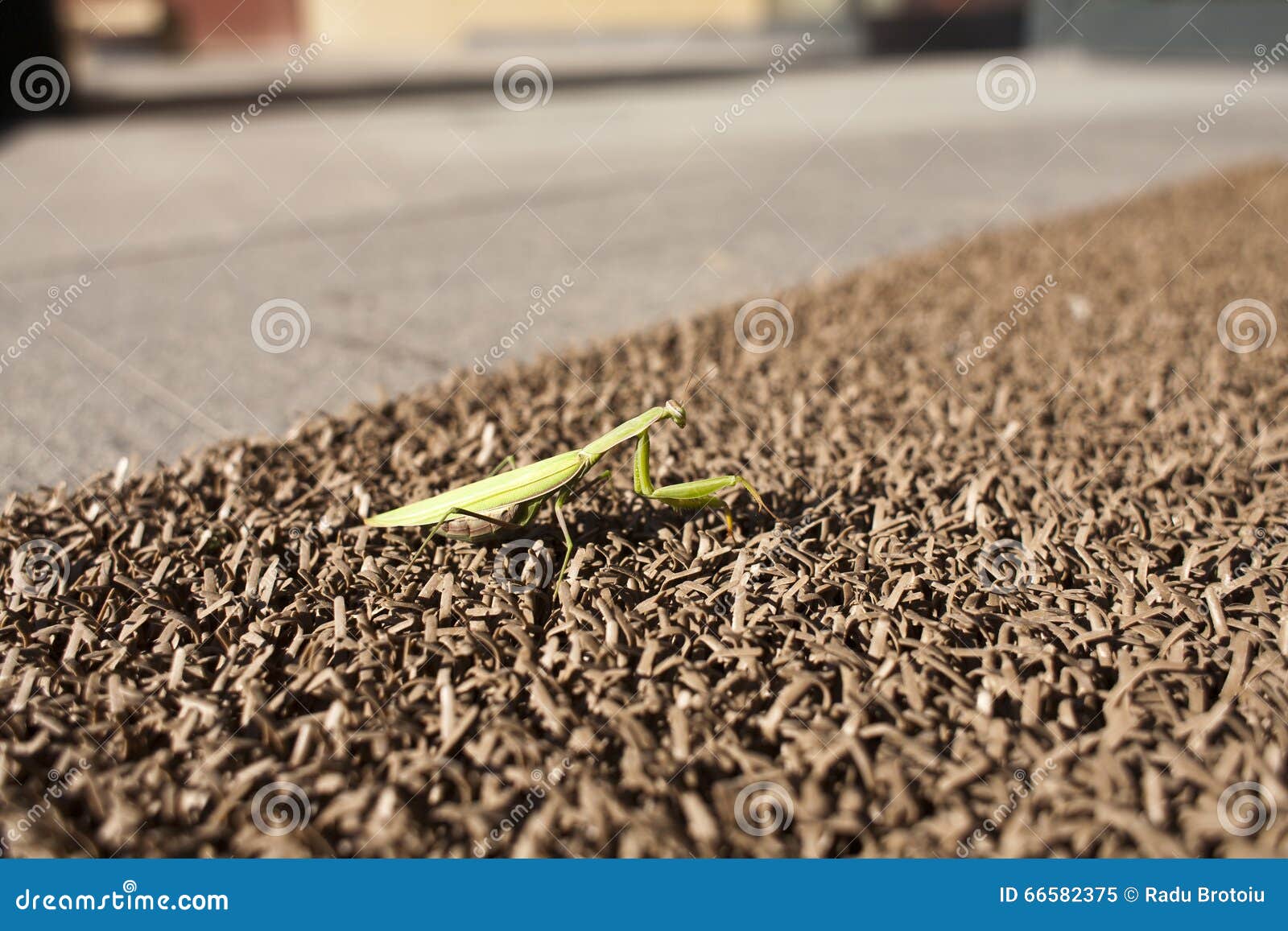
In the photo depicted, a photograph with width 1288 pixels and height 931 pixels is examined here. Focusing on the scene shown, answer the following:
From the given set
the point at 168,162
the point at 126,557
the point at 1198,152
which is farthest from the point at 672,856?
the point at 1198,152

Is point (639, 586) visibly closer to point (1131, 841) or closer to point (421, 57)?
point (1131, 841)
